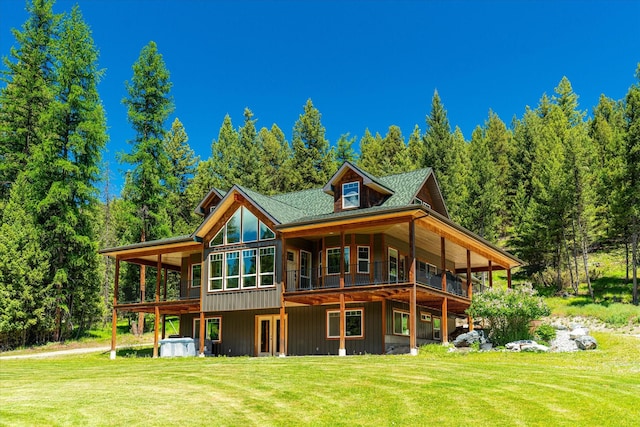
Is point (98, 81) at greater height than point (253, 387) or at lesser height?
greater

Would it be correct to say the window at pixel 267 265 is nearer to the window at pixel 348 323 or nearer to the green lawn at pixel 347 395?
the window at pixel 348 323

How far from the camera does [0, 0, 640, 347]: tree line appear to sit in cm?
3697

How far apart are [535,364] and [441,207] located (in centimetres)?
1441

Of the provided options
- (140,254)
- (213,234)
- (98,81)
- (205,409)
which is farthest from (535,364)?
(98,81)

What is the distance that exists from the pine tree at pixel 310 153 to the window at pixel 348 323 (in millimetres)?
29229

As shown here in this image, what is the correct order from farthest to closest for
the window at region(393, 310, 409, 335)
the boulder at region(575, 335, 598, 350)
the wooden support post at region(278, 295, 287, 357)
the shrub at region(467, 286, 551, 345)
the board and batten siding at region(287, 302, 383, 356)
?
the window at region(393, 310, 409, 335) < the board and batten siding at region(287, 302, 383, 356) < the wooden support post at region(278, 295, 287, 357) < the shrub at region(467, 286, 551, 345) < the boulder at region(575, 335, 598, 350)

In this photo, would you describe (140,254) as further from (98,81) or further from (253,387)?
(253,387)

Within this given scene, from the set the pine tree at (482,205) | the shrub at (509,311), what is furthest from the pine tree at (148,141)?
the shrub at (509,311)

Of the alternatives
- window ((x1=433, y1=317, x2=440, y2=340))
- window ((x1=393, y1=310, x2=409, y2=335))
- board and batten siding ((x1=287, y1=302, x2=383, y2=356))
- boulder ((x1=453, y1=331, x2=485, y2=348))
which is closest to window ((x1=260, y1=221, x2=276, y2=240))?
board and batten siding ((x1=287, y1=302, x2=383, y2=356))

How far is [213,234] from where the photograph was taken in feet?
95.0

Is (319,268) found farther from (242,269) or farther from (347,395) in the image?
(347,395)

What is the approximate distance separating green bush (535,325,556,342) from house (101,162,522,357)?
3.54 m

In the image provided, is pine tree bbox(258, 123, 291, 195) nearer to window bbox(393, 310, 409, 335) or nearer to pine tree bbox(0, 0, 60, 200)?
pine tree bbox(0, 0, 60, 200)

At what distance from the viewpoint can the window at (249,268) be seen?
27516 millimetres
